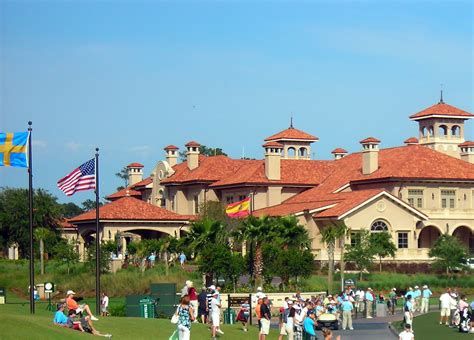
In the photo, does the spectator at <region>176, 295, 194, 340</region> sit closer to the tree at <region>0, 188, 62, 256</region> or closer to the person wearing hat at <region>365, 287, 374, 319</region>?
the person wearing hat at <region>365, 287, 374, 319</region>

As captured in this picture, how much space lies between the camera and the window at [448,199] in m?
88.6

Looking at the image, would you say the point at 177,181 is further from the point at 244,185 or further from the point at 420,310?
the point at 420,310

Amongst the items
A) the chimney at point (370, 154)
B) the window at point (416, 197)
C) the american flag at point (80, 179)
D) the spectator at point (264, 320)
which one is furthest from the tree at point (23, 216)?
the spectator at point (264, 320)

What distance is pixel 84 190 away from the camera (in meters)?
47.2

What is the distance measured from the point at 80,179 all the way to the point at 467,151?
5781 cm

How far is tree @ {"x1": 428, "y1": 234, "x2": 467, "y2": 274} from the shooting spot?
78.9 m

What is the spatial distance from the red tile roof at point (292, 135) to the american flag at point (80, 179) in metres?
60.5

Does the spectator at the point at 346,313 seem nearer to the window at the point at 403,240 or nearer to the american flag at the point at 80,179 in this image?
the american flag at the point at 80,179

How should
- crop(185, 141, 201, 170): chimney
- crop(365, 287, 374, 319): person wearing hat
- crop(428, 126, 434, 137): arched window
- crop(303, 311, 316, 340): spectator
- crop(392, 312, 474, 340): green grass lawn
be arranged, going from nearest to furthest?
crop(303, 311, 316, 340): spectator, crop(392, 312, 474, 340): green grass lawn, crop(365, 287, 374, 319): person wearing hat, crop(428, 126, 434, 137): arched window, crop(185, 141, 201, 170): chimney

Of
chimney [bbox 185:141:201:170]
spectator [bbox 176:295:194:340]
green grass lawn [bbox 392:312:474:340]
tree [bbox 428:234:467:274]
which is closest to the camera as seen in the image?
spectator [bbox 176:295:194:340]

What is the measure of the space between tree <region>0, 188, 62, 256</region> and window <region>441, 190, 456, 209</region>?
90.8 feet

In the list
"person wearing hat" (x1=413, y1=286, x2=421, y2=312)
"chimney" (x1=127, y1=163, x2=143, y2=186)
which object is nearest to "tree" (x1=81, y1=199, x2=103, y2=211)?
"chimney" (x1=127, y1=163, x2=143, y2=186)

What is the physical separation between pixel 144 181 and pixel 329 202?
1290 inches

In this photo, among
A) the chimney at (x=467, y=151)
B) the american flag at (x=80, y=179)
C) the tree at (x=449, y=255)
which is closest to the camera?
the american flag at (x=80, y=179)
